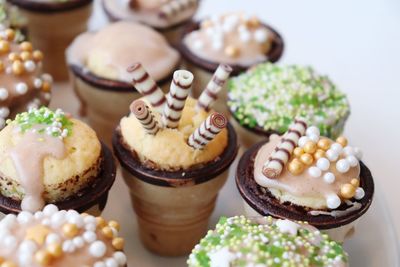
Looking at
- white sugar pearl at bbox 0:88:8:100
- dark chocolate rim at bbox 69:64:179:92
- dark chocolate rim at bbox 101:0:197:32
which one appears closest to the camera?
white sugar pearl at bbox 0:88:8:100

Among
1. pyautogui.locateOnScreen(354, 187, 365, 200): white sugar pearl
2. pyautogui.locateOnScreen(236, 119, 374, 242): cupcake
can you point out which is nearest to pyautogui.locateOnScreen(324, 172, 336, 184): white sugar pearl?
pyautogui.locateOnScreen(236, 119, 374, 242): cupcake

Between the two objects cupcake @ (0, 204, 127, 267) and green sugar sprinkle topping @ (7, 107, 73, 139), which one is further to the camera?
green sugar sprinkle topping @ (7, 107, 73, 139)

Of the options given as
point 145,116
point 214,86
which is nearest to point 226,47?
point 214,86

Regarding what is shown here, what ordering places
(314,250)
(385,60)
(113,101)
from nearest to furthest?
1. (314,250)
2. (113,101)
3. (385,60)

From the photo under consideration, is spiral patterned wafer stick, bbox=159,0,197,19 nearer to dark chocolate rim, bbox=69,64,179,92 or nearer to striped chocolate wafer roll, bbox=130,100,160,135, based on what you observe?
dark chocolate rim, bbox=69,64,179,92

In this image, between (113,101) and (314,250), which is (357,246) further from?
(113,101)

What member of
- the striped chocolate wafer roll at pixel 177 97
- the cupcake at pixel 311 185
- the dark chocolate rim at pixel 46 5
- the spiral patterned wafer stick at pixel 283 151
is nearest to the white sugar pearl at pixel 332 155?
the cupcake at pixel 311 185

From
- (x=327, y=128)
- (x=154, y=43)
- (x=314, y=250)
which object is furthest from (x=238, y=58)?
(x=314, y=250)
